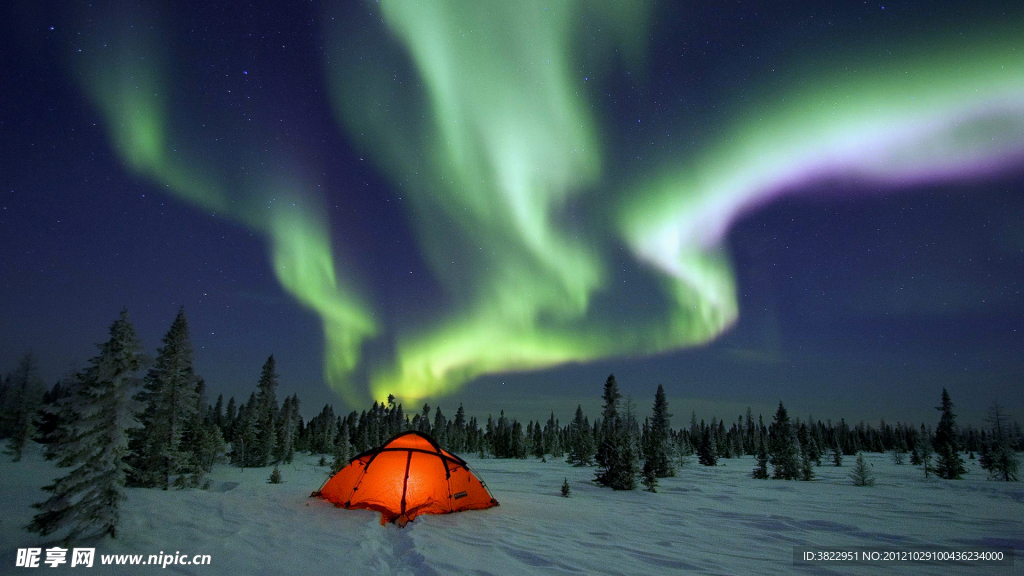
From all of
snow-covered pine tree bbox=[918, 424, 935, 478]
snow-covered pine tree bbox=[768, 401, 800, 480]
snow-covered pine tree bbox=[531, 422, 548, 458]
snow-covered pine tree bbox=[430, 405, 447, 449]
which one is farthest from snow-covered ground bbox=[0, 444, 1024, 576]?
snow-covered pine tree bbox=[430, 405, 447, 449]

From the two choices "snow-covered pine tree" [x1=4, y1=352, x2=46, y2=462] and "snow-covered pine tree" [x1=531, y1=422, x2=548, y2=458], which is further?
"snow-covered pine tree" [x1=531, y1=422, x2=548, y2=458]

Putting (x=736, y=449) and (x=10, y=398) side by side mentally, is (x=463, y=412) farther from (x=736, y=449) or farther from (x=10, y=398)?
(x=10, y=398)

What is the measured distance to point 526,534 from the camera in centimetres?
1091

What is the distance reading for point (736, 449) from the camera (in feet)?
290

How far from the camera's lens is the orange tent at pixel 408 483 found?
44.1ft

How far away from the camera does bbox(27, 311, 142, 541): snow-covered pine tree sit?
25.2 feet

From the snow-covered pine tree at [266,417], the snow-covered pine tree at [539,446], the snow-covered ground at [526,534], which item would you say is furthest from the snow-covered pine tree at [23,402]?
the snow-covered pine tree at [539,446]

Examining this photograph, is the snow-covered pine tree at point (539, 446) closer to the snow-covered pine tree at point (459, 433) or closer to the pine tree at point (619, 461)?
the snow-covered pine tree at point (459, 433)

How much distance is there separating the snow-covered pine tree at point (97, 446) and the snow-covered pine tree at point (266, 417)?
133ft

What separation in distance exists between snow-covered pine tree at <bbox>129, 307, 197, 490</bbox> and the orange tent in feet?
39.2

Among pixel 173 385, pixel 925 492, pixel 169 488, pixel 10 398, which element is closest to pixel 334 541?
pixel 169 488

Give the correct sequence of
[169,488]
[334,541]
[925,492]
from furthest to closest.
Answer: [925,492]
[169,488]
[334,541]

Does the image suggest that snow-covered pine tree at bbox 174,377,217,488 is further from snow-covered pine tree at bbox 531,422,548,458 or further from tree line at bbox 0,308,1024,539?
snow-covered pine tree at bbox 531,422,548,458

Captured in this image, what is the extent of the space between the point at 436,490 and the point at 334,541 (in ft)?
15.4
